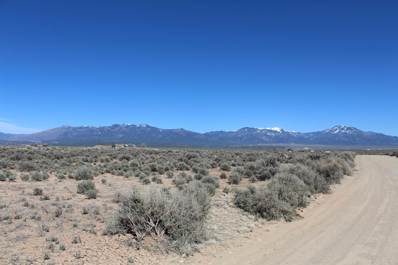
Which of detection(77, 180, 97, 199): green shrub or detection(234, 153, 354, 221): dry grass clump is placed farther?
detection(77, 180, 97, 199): green shrub

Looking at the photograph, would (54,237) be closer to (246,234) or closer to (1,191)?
(246,234)

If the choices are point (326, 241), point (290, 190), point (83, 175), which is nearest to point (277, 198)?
point (290, 190)

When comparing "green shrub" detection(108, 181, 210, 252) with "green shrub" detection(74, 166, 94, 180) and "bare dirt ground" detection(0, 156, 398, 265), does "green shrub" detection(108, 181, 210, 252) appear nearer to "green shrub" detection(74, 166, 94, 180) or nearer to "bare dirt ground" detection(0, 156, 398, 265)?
"bare dirt ground" detection(0, 156, 398, 265)

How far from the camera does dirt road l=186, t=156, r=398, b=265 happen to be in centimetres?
976

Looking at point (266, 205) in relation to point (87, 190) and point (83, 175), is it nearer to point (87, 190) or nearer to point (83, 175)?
point (87, 190)

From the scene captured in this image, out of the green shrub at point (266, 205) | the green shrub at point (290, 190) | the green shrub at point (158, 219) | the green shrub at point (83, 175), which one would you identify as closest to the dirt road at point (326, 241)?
the green shrub at point (290, 190)

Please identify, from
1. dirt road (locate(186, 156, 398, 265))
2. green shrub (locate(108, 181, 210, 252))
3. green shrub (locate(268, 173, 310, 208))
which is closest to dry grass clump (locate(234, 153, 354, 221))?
green shrub (locate(268, 173, 310, 208))

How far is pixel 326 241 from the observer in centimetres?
1131

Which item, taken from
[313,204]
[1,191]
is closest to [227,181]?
[313,204]

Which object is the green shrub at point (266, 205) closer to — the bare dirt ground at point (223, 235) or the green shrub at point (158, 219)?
the bare dirt ground at point (223, 235)

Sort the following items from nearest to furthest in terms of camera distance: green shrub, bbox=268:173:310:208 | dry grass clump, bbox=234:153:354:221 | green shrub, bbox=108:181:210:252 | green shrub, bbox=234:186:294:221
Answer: green shrub, bbox=108:181:210:252 < green shrub, bbox=234:186:294:221 < dry grass clump, bbox=234:153:354:221 < green shrub, bbox=268:173:310:208

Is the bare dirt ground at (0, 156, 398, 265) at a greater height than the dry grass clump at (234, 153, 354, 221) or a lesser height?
lesser

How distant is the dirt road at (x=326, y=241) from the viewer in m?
9.76

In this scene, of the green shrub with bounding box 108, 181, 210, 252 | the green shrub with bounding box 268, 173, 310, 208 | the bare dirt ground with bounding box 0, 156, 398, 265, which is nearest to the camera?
the bare dirt ground with bounding box 0, 156, 398, 265
